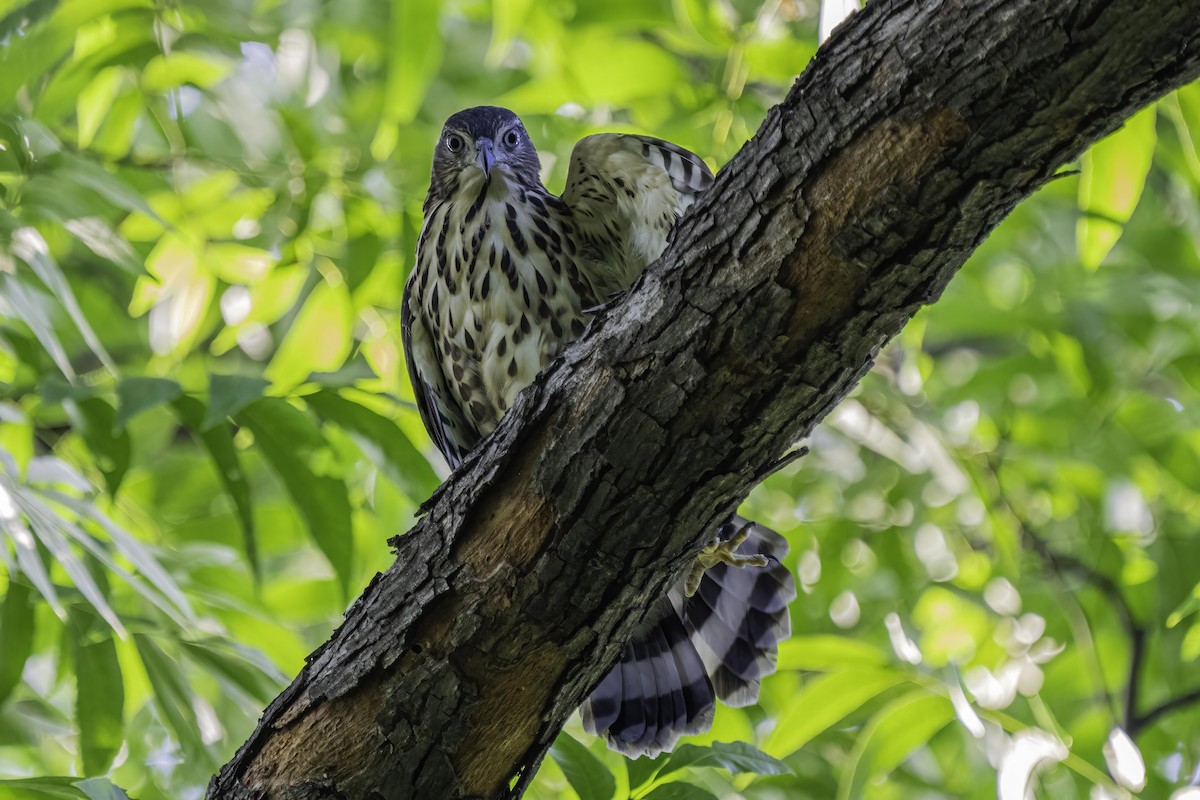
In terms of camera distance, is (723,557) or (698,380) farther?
(723,557)

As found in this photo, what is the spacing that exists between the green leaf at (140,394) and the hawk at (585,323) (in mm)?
867

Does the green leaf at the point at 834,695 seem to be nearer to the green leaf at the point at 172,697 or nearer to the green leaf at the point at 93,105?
the green leaf at the point at 172,697

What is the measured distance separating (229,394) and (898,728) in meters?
1.73

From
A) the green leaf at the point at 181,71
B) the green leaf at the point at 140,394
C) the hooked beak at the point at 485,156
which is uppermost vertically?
the green leaf at the point at 181,71

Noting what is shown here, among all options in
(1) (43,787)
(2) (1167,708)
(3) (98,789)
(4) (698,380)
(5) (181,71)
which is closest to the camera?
(4) (698,380)

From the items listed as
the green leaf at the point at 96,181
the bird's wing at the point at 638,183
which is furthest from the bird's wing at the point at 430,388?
the green leaf at the point at 96,181

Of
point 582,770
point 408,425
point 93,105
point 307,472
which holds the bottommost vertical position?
point 582,770

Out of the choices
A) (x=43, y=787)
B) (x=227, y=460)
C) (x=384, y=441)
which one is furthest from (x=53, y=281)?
(x=43, y=787)

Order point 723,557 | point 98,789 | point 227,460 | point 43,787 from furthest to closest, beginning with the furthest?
point 227,460, point 723,557, point 43,787, point 98,789

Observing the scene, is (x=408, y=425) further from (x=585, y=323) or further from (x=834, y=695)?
(x=834, y=695)

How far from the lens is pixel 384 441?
2.66 m

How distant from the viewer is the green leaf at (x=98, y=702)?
2.50 meters

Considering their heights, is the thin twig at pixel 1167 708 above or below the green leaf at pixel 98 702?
below

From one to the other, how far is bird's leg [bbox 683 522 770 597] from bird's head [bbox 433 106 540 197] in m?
1.21
